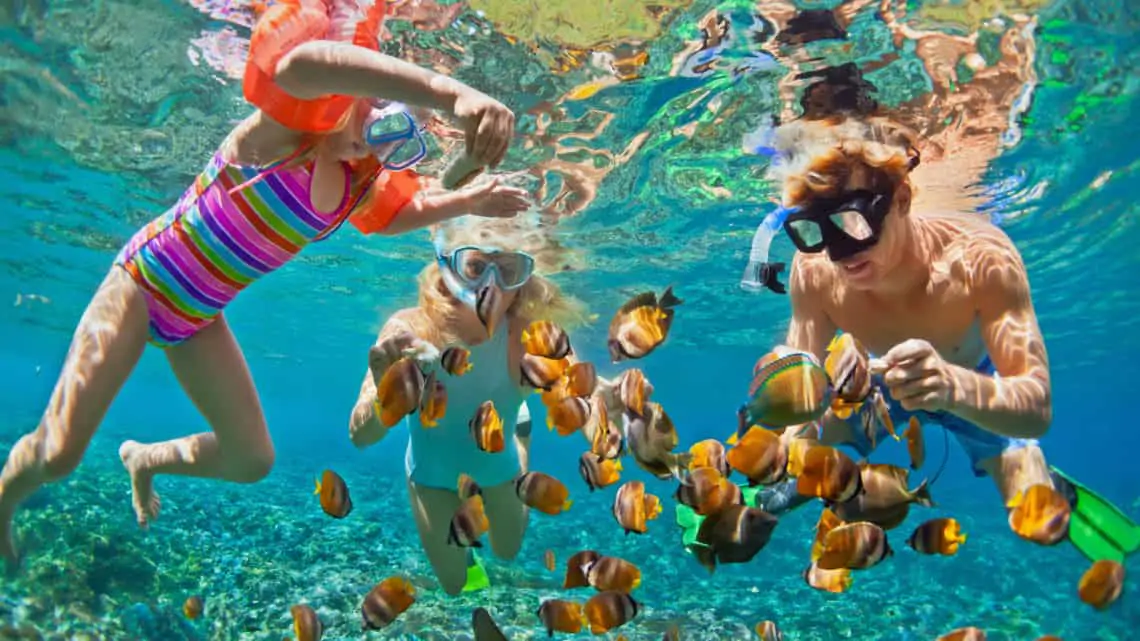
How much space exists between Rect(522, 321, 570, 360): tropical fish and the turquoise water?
244 cm

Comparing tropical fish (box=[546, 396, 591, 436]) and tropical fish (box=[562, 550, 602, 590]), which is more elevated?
tropical fish (box=[546, 396, 591, 436])

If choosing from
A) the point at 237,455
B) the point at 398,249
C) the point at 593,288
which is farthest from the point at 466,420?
the point at 593,288

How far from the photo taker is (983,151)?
10.9 metres

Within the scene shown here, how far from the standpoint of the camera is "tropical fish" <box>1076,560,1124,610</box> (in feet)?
11.1

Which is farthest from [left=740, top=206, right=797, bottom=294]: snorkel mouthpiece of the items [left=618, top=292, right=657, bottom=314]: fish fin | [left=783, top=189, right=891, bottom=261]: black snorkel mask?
[left=618, top=292, right=657, bottom=314]: fish fin

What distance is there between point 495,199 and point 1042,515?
4115 millimetres

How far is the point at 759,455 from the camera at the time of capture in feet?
10.5

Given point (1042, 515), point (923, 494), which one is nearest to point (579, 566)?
point (923, 494)

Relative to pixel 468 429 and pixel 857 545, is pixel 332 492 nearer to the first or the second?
pixel 468 429

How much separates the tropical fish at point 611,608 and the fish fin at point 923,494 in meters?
1.67

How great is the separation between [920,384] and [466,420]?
4.41 meters

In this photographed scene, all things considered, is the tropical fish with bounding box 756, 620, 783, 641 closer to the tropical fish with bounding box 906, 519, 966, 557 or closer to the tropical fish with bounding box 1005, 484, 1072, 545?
the tropical fish with bounding box 906, 519, 966, 557

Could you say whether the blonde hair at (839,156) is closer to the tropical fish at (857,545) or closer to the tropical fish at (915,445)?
the tropical fish at (915,445)

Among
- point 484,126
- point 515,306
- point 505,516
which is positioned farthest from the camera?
point 505,516
